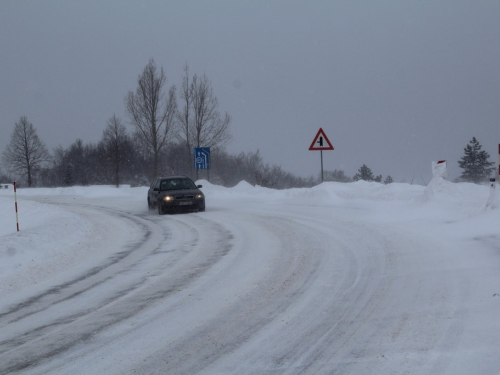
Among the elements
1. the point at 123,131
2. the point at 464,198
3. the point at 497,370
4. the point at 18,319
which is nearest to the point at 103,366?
the point at 18,319

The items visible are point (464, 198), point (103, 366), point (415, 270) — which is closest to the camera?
point (103, 366)

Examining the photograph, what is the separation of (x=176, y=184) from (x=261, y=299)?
1502 cm

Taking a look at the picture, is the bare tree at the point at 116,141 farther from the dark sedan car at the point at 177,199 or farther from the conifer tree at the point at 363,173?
the dark sedan car at the point at 177,199

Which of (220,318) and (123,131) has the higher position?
(123,131)

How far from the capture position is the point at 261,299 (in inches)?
242

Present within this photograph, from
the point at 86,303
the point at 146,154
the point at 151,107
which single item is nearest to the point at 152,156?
the point at 146,154

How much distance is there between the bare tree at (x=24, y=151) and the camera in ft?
214

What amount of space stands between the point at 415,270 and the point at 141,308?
3796mm

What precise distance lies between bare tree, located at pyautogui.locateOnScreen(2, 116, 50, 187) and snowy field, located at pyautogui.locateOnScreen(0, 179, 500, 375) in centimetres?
5720

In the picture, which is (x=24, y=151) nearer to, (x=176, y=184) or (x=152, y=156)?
(x=152, y=156)

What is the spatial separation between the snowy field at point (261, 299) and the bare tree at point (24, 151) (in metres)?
57.2

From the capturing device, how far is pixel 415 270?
7.32 metres

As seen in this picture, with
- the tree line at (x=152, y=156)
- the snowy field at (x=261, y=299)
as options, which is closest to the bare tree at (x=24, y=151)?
the tree line at (x=152, y=156)

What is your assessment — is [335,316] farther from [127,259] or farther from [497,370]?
[127,259]
